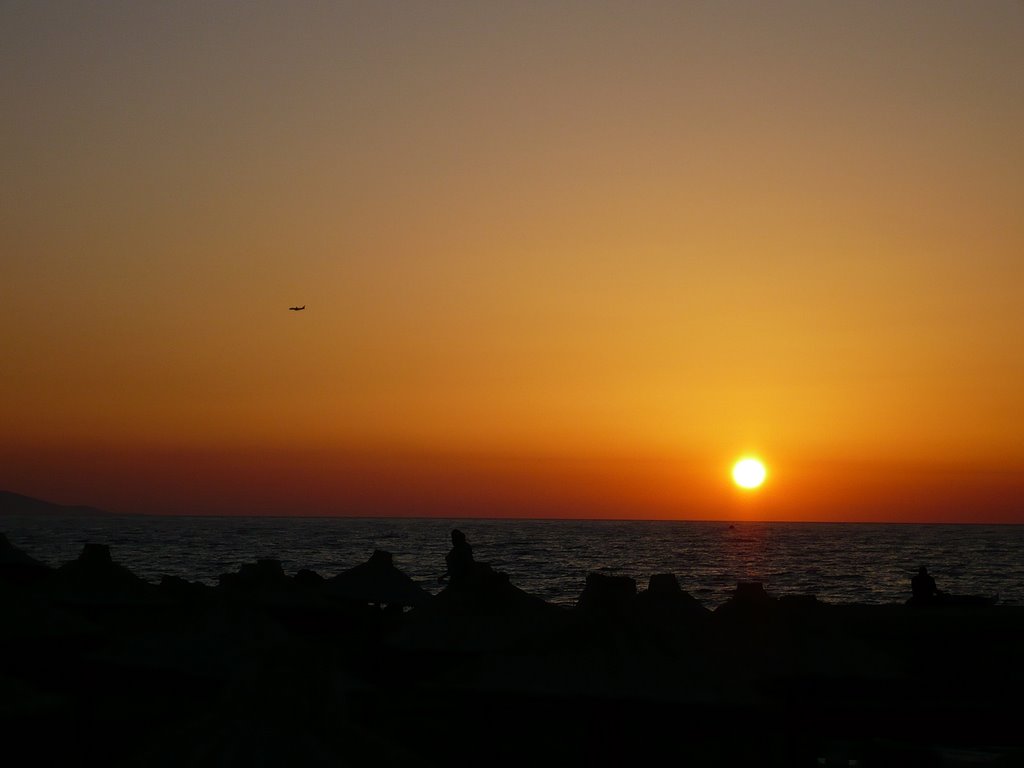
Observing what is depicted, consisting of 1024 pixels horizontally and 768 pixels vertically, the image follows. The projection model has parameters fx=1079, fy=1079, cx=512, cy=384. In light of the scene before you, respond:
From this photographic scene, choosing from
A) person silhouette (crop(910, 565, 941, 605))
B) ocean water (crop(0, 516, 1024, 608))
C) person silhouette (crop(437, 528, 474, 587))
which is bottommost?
ocean water (crop(0, 516, 1024, 608))

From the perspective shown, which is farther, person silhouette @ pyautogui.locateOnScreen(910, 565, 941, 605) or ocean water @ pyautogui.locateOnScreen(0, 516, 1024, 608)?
ocean water @ pyautogui.locateOnScreen(0, 516, 1024, 608)

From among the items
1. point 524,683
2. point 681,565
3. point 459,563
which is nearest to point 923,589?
point 459,563

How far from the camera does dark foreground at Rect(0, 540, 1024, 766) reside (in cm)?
743

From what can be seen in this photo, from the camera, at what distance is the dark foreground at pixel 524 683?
24.4 ft

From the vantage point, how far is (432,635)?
17125mm

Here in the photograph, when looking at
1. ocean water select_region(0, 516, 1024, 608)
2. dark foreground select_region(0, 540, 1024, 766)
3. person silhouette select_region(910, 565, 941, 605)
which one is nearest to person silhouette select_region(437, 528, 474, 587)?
dark foreground select_region(0, 540, 1024, 766)

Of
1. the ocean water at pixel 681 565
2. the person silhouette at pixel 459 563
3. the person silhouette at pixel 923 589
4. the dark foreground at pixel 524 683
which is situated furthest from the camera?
the ocean water at pixel 681 565

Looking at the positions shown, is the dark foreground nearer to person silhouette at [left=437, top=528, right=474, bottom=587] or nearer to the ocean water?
person silhouette at [left=437, top=528, right=474, bottom=587]

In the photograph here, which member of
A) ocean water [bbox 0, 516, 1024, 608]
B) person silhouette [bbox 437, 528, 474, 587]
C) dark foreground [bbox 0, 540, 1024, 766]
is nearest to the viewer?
dark foreground [bbox 0, 540, 1024, 766]

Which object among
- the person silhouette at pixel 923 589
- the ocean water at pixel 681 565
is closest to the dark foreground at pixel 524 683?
the person silhouette at pixel 923 589

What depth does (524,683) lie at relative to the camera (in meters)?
11.6

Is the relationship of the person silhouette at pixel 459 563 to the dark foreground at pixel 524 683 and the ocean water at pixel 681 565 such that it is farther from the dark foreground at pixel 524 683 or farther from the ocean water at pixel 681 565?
the ocean water at pixel 681 565

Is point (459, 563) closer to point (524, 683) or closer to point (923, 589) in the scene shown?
point (524, 683)

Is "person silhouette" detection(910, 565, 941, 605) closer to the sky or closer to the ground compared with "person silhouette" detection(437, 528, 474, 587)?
closer to the ground
